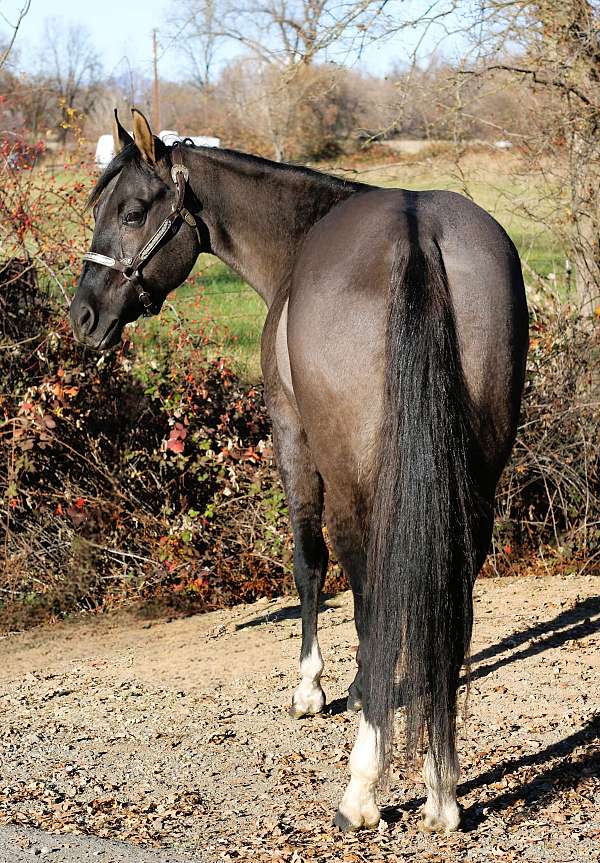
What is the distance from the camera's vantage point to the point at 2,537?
22.1ft

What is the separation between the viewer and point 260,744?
407cm

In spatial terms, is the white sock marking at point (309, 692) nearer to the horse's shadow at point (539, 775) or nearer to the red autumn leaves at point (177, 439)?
the horse's shadow at point (539, 775)

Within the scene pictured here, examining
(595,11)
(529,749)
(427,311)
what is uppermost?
(595,11)

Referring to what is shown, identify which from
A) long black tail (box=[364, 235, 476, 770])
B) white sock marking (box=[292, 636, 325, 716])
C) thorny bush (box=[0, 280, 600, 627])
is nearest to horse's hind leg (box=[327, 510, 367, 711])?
long black tail (box=[364, 235, 476, 770])

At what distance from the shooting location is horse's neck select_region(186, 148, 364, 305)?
4.13m

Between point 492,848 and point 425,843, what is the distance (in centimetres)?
21

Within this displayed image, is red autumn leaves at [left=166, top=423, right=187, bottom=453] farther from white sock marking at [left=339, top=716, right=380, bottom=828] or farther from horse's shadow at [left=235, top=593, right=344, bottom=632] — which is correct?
white sock marking at [left=339, top=716, right=380, bottom=828]

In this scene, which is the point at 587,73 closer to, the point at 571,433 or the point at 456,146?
the point at 456,146

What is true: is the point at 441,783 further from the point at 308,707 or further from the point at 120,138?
the point at 120,138

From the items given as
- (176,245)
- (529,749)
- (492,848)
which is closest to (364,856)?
(492,848)

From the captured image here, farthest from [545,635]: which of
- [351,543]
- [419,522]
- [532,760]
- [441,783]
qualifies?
[419,522]

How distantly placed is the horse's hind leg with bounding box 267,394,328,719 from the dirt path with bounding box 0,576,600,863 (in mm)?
131

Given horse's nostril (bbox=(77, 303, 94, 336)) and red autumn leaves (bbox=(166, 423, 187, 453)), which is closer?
horse's nostril (bbox=(77, 303, 94, 336))

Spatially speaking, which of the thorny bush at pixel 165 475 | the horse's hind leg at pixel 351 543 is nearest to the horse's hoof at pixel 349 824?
the horse's hind leg at pixel 351 543
